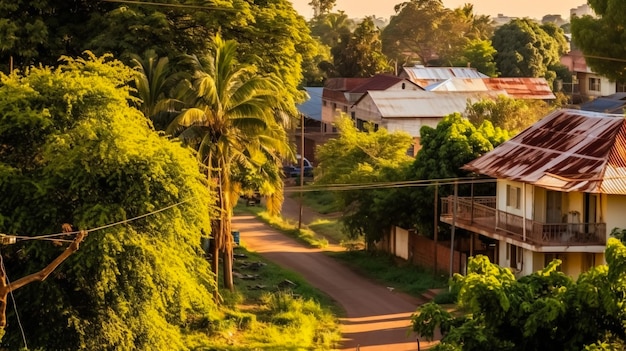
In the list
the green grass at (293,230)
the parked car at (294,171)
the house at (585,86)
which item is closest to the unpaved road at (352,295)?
the green grass at (293,230)

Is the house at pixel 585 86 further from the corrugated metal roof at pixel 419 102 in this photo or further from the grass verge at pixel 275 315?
the grass verge at pixel 275 315

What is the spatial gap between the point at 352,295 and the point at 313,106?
Answer: 48.1 meters

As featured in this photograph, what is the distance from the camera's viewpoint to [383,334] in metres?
32.4

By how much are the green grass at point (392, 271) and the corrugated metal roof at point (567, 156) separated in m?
4.16

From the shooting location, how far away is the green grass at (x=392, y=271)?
38812mm

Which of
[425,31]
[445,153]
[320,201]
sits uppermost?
[425,31]

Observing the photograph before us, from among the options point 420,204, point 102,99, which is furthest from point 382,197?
point 102,99

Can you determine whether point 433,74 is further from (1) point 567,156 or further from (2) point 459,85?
(1) point 567,156

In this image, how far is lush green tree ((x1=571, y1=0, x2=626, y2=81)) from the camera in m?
42.7

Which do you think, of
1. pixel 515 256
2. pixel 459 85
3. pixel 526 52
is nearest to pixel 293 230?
pixel 515 256

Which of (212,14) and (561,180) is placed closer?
(561,180)

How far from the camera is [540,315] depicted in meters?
18.4

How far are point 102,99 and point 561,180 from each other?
42.9 feet

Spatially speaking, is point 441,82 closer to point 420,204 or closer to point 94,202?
point 420,204
